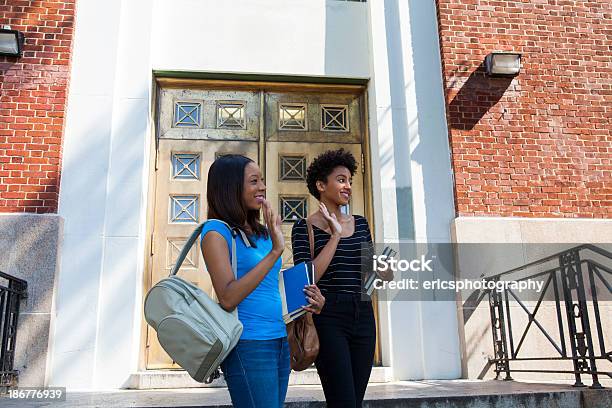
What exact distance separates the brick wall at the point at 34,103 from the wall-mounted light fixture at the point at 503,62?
15.8 ft

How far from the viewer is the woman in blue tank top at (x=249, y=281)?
2016 millimetres

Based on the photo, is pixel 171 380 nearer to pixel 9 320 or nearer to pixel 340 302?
pixel 9 320

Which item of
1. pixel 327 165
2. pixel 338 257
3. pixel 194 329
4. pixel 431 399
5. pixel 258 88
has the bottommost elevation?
pixel 431 399

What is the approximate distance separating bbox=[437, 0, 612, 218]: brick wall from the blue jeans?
4.56 metres

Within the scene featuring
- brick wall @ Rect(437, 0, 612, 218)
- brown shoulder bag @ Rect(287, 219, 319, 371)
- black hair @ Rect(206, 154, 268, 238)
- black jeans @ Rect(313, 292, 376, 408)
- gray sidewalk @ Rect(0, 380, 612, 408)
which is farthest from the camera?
brick wall @ Rect(437, 0, 612, 218)

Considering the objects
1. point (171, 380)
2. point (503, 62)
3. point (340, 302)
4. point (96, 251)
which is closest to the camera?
point (340, 302)

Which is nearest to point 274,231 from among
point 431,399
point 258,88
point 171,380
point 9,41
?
point 431,399

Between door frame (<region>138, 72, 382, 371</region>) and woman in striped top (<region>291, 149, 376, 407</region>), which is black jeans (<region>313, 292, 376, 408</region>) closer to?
woman in striped top (<region>291, 149, 376, 407</region>)

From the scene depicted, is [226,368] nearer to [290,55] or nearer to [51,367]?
[51,367]

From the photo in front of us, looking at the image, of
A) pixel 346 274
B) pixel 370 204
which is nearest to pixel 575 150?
pixel 370 204

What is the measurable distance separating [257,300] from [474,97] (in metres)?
5.20

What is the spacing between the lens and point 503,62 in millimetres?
6559

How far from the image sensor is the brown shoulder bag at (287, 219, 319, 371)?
2525 mm

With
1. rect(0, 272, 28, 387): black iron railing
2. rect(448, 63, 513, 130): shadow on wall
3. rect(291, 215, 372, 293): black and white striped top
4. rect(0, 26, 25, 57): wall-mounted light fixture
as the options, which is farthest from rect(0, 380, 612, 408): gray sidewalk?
rect(0, 26, 25, 57): wall-mounted light fixture
